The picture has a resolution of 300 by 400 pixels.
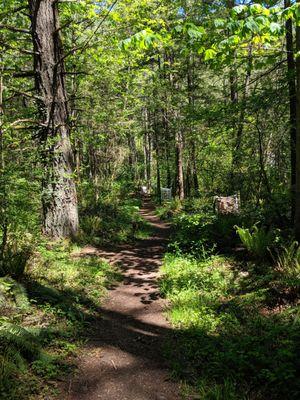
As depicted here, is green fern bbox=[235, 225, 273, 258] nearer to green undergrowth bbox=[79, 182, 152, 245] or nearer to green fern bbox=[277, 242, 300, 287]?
green fern bbox=[277, 242, 300, 287]

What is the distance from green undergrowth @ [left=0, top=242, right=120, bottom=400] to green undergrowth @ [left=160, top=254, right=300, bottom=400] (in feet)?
4.51

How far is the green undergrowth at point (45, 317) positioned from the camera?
140 inches

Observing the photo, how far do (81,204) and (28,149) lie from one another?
5180mm

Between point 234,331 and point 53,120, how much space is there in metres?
6.60

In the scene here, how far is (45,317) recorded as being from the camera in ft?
16.0

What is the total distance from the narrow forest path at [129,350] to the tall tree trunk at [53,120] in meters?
2.44

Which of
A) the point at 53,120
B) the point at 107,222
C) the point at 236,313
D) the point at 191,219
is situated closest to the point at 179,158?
the point at 107,222

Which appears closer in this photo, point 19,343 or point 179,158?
point 19,343

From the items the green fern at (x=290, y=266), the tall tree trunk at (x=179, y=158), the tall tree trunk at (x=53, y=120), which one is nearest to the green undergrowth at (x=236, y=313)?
the green fern at (x=290, y=266)

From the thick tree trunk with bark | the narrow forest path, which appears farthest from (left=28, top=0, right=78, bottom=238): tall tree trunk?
the thick tree trunk with bark

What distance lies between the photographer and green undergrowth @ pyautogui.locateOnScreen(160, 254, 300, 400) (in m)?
3.62

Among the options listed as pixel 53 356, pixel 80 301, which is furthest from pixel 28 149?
pixel 53 356

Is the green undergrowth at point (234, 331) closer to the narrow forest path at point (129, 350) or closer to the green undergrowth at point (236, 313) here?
the green undergrowth at point (236, 313)

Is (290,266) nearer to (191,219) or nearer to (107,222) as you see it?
(191,219)
